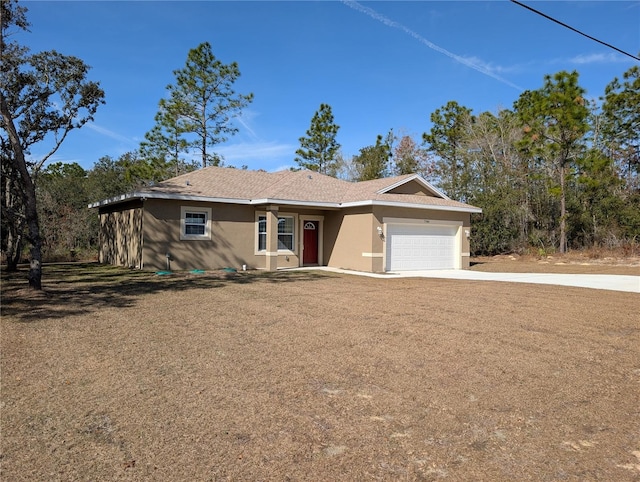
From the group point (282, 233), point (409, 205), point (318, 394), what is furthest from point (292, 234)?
point (318, 394)

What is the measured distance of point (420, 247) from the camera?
19625mm

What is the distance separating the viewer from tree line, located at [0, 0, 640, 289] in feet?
83.0

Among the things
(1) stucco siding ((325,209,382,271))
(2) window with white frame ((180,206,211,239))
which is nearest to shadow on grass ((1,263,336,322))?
(2) window with white frame ((180,206,211,239))

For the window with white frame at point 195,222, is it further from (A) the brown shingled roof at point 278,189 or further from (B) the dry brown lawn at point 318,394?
(B) the dry brown lawn at point 318,394

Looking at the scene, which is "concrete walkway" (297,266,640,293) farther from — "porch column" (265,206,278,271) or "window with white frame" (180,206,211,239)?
"window with white frame" (180,206,211,239)

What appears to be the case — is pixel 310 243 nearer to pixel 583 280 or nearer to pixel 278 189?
pixel 278 189

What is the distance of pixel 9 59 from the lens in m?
12.7

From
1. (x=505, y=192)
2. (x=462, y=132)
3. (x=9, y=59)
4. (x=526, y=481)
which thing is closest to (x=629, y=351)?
(x=526, y=481)

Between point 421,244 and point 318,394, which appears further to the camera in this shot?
point 421,244

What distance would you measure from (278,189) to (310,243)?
9.71 ft

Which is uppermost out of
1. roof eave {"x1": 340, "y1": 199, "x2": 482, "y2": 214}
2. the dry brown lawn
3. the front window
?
roof eave {"x1": 340, "y1": 199, "x2": 482, "y2": 214}

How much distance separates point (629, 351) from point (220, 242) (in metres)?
14.5

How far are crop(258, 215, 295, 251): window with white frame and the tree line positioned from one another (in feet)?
27.7

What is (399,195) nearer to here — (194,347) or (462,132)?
(194,347)
